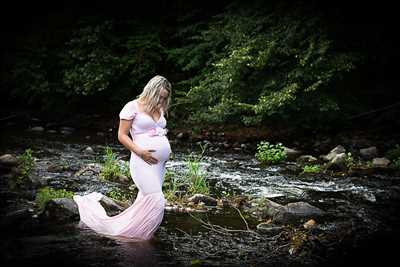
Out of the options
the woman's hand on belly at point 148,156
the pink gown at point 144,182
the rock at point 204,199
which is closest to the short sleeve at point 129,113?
the pink gown at point 144,182

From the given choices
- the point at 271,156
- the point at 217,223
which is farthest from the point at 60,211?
the point at 271,156

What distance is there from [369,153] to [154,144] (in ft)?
23.7

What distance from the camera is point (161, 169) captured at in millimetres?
6215

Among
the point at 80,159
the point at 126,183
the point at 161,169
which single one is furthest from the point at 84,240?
the point at 80,159

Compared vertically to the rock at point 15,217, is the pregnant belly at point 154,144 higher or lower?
higher

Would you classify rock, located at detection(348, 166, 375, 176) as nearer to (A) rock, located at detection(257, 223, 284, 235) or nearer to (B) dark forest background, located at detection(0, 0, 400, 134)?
(B) dark forest background, located at detection(0, 0, 400, 134)

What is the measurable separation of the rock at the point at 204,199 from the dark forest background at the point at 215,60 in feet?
15.7

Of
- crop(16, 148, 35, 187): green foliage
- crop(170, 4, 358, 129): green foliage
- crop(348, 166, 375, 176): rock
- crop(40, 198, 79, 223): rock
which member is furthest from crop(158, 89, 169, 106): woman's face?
crop(170, 4, 358, 129): green foliage

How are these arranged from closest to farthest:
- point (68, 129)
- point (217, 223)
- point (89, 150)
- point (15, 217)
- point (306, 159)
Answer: point (15, 217), point (217, 223), point (306, 159), point (89, 150), point (68, 129)

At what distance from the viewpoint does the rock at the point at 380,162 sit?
35.8 feet

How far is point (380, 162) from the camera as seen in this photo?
434 inches

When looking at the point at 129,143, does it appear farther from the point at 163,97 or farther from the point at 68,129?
the point at 68,129

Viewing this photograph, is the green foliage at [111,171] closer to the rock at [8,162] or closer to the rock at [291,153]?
the rock at [8,162]

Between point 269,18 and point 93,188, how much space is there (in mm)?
7524
